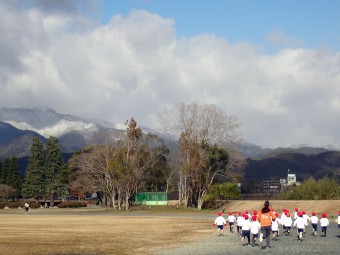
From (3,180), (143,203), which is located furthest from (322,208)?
(3,180)

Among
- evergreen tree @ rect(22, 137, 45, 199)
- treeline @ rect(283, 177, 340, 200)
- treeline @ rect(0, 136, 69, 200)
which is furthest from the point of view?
treeline @ rect(0, 136, 69, 200)

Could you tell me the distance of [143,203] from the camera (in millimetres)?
79188

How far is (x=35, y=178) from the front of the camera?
103m

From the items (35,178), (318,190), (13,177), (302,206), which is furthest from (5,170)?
(302,206)

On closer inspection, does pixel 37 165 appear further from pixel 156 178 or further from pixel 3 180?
pixel 156 178

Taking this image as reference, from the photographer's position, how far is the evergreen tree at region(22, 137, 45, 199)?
103 meters

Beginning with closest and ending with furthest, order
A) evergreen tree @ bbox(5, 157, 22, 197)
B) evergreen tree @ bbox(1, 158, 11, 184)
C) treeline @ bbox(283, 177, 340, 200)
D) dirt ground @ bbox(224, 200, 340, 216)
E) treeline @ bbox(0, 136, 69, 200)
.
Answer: dirt ground @ bbox(224, 200, 340, 216) < treeline @ bbox(283, 177, 340, 200) < treeline @ bbox(0, 136, 69, 200) < evergreen tree @ bbox(5, 157, 22, 197) < evergreen tree @ bbox(1, 158, 11, 184)

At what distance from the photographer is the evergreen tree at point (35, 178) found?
103 m

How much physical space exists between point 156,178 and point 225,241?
6268 centimetres

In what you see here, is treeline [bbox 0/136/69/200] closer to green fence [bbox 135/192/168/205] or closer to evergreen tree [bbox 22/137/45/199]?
evergreen tree [bbox 22/137/45/199]

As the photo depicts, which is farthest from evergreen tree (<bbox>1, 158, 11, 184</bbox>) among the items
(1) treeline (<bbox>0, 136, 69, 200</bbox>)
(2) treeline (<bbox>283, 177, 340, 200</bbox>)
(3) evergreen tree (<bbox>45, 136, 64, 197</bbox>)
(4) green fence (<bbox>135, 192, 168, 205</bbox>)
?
(2) treeline (<bbox>283, 177, 340, 200</bbox>)

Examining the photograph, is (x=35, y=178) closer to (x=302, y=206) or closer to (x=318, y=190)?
(x=318, y=190)

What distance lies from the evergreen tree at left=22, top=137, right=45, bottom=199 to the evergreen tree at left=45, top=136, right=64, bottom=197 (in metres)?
1.28

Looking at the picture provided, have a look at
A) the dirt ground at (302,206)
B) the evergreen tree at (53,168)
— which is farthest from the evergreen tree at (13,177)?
the dirt ground at (302,206)
